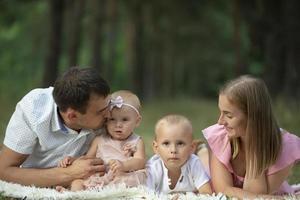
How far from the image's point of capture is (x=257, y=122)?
4.16 metres

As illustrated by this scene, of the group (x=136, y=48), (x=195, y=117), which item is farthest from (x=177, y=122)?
(x=136, y=48)

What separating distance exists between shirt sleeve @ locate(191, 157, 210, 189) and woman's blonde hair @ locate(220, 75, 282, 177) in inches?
13.4

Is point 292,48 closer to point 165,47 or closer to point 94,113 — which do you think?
point 94,113

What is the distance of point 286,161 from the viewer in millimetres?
4316

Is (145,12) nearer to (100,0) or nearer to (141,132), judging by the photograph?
(100,0)

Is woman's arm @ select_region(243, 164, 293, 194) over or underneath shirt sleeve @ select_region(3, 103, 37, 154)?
underneath

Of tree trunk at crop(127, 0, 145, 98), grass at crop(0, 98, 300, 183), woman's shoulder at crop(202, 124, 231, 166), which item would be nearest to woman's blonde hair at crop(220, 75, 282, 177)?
woman's shoulder at crop(202, 124, 231, 166)

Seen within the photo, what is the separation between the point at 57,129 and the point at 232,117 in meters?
1.21

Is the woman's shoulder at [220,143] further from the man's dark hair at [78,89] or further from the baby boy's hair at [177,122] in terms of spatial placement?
the man's dark hair at [78,89]

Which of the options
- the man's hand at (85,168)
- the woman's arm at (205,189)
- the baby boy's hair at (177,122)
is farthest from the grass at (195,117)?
the man's hand at (85,168)

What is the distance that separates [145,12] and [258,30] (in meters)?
9.12

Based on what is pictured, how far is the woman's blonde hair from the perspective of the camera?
13.6ft

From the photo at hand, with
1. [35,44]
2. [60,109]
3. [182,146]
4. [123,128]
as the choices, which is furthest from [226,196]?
[35,44]

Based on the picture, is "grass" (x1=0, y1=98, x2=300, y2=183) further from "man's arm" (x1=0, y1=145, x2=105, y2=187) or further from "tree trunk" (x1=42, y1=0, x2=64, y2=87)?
"man's arm" (x1=0, y1=145, x2=105, y2=187)
